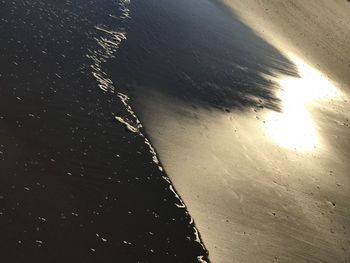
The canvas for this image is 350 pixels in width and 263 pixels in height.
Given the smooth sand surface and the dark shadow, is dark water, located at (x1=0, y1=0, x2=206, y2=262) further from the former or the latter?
the dark shadow

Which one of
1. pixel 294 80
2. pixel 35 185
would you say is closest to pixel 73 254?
pixel 35 185

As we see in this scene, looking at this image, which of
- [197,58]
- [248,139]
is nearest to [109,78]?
[248,139]

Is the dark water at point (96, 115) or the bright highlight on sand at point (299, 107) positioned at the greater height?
the bright highlight on sand at point (299, 107)

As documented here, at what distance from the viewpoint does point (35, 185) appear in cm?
586

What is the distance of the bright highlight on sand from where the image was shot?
9547mm

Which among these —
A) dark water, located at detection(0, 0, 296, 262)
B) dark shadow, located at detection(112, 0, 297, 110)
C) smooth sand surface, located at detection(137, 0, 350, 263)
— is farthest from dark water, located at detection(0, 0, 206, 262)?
dark shadow, located at detection(112, 0, 297, 110)

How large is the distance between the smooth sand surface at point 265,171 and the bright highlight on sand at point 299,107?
1.2 inches

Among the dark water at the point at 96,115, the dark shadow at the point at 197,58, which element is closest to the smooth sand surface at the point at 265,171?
the dark water at the point at 96,115

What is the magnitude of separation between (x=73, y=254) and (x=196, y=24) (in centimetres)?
975

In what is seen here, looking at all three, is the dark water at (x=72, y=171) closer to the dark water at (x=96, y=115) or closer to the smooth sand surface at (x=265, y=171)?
the dark water at (x=96, y=115)

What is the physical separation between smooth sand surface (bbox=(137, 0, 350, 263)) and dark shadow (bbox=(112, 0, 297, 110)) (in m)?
0.51

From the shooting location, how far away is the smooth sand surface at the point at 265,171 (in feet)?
21.4

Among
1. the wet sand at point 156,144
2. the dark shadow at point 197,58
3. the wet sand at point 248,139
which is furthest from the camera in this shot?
the dark shadow at point 197,58

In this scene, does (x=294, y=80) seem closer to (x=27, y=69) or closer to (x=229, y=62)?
(x=229, y=62)
